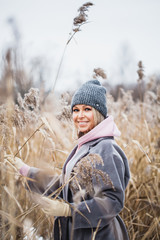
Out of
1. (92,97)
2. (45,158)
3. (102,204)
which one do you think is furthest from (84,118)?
(102,204)

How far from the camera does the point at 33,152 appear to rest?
6.15ft

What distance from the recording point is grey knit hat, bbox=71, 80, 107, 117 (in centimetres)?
133

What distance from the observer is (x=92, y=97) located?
1.34 meters

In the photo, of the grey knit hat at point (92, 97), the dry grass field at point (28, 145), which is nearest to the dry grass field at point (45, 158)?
the dry grass field at point (28, 145)

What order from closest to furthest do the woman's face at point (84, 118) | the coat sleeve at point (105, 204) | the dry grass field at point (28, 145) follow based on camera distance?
the dry grass field at point (28, 145), the coat sleeve at point (105, 204), the woman's face at point (84, 118)

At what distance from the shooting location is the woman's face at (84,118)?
4.33 feet

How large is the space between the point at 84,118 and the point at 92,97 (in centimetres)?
13

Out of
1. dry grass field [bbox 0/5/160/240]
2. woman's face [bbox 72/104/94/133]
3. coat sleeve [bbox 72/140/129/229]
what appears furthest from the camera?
woman's face [bbox 72/104/94/133]

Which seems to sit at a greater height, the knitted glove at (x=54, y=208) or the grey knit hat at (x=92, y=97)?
the grey knit hat at (x=92, y=97)

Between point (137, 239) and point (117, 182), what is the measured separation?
929 millimetres

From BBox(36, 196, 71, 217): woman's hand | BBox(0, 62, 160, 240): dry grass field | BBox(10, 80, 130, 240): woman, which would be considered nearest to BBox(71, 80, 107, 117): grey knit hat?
BBox(10, 80, 130, 240): woman

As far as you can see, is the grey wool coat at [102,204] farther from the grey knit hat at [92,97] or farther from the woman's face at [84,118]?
the grey knit hat at [92,97]

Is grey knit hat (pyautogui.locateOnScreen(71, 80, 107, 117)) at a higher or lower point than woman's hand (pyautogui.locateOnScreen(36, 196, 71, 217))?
higher

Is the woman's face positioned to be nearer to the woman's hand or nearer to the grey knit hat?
the grey knit hat
